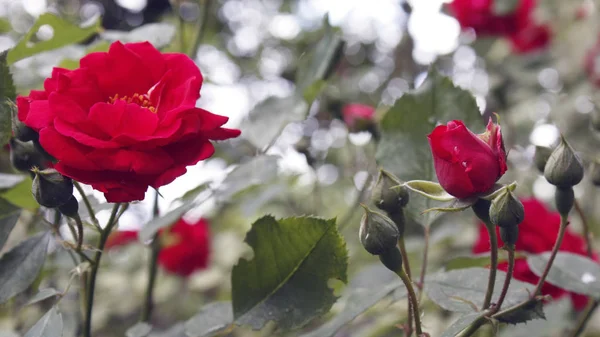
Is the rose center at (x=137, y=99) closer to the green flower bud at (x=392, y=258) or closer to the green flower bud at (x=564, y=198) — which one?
the green flower bud at (x=392, y=258)

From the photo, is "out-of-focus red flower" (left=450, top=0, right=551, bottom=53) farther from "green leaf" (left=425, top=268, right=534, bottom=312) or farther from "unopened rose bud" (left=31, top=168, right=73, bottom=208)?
"unopened rose bud" (left=31, top=168, right=73, bottom=208)

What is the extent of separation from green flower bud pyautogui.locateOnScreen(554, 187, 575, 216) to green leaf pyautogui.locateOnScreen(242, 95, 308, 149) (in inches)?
16.7

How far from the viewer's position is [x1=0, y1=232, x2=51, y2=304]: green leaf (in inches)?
25.2

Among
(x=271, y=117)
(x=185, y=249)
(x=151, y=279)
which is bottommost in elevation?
(x=185, y=249)

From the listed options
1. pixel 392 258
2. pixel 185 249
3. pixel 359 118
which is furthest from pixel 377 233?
pixel 185 249

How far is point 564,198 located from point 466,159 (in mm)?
171

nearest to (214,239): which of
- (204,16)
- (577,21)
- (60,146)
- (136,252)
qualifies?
(136,252)

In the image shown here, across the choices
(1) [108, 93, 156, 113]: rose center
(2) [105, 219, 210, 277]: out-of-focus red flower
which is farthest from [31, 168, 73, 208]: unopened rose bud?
(2) [105, 219, 210, 277]: out-of-focus red flower

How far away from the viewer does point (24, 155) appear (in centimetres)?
64

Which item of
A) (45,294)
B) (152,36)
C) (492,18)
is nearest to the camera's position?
(45,294)

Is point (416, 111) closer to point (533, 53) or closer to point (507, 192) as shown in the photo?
point (507, 192)

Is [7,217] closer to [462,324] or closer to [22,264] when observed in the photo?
[22,264]

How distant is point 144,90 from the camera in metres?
0.67

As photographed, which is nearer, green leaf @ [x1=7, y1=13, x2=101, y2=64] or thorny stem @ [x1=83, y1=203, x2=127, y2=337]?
thorny stem @ [x1=83, y1=203, x2=127, y2=337]
